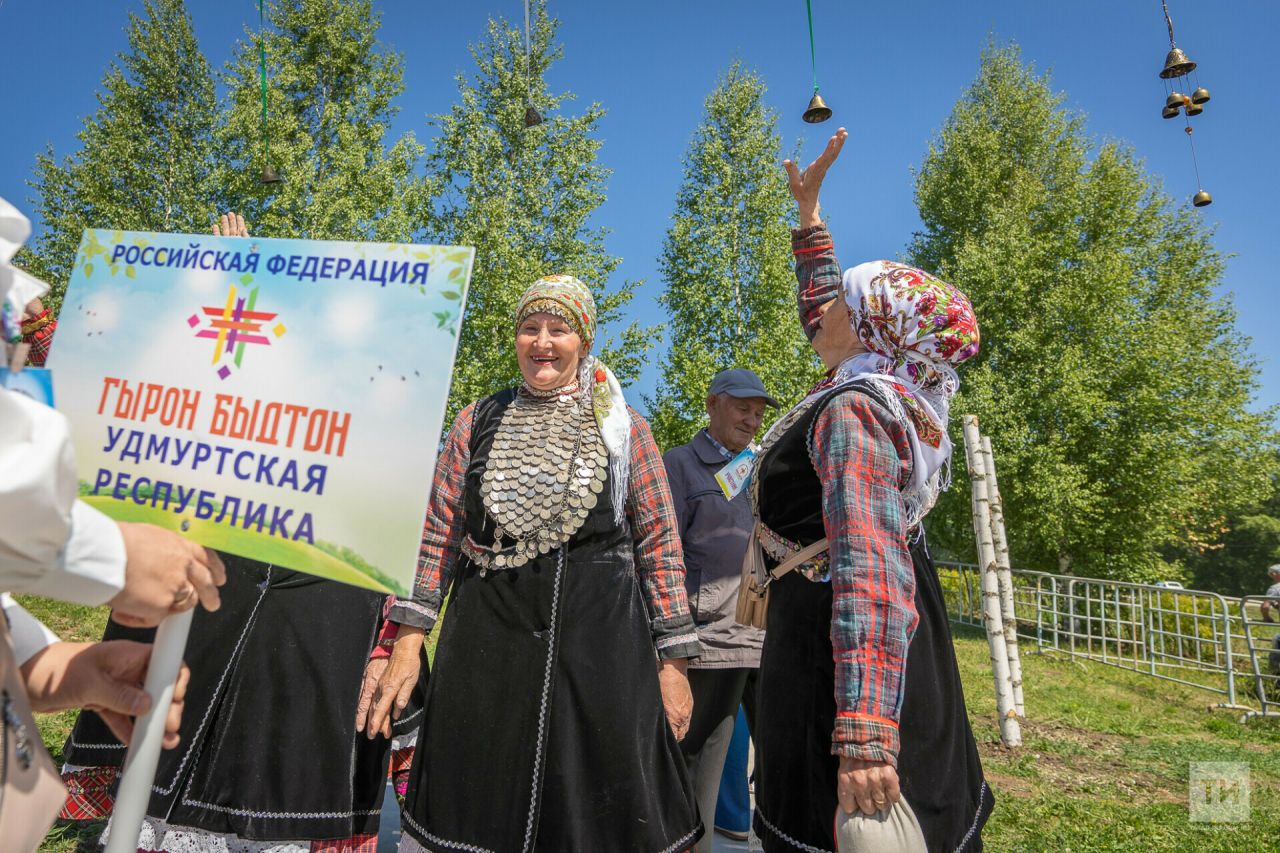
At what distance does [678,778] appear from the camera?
222 cm

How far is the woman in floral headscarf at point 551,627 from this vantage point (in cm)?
209

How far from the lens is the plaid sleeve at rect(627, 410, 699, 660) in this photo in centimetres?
239

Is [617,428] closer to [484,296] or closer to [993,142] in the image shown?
[484,296]

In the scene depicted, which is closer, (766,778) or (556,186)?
(766,778)

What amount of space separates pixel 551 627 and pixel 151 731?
1.09m

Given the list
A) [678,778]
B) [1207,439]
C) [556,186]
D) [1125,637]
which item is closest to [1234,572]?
[1207,439]

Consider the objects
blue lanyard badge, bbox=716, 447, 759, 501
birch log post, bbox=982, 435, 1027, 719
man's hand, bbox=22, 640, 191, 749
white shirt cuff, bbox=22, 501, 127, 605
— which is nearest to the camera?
white shirt cuff, bbox=22, 501, 127, 605

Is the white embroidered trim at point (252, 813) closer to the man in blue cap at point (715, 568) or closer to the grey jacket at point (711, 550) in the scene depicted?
the man in blue cap at point (715, 568)

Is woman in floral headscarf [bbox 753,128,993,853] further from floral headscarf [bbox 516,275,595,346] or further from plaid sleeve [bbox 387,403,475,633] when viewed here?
plaid sleeve [bbox 387,403,475,633]

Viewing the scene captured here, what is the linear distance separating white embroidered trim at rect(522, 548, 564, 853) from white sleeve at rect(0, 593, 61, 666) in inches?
45.1

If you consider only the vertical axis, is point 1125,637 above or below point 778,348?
below

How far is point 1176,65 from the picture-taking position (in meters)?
7.39

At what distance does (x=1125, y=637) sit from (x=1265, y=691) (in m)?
2.41

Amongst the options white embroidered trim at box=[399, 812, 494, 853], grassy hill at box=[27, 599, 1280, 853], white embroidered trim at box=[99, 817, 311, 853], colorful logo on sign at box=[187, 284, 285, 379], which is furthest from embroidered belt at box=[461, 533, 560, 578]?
grassy hill at box=[27, 599, 1280, 853]
